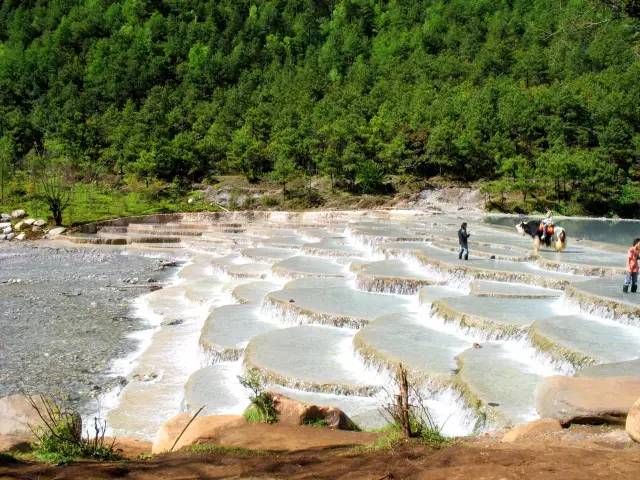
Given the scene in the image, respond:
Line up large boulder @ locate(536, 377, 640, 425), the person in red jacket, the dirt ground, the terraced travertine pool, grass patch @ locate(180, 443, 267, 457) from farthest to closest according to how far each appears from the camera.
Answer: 1. the person in red jacket
2. the terraced travertine pool
3. large boulder @ locate(536, 377, 640, 425)
4. grass patch @ locate(180, 443, 267, 457)
5. the dirt ground

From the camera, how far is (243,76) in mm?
99438

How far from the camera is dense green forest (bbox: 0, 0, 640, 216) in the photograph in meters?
53.3

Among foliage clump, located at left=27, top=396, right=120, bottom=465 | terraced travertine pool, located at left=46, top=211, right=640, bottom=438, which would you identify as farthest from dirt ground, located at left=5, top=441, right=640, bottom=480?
terraced travertine pool, located at left=46, top=211, right=640, bottom=438

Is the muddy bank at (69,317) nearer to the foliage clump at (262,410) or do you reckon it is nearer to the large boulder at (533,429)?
the foliage clump at (262,410)

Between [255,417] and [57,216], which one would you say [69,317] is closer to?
[255,417]

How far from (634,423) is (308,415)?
161 inches

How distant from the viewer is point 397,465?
6.03 metres

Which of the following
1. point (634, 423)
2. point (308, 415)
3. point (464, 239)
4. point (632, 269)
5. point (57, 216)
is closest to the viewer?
A: point (634, 423)

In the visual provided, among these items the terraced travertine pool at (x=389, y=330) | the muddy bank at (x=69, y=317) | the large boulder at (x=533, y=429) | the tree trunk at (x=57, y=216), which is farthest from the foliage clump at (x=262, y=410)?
the tree trunk at (x=57, y=216)

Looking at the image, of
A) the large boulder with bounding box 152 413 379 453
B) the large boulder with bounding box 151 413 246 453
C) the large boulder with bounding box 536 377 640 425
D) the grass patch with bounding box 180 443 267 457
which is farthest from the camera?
the large boulder with bounding box 536 377 640 425

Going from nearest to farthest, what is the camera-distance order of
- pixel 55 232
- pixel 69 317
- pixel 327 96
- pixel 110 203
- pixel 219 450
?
pixel 219 450 → pixel 69 317 → pixel 55 232 → pixel 110 203 → pixel 327 96

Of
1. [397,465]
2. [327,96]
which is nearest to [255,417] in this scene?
[397,465]

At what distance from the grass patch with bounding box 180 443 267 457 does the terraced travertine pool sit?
2.19 m

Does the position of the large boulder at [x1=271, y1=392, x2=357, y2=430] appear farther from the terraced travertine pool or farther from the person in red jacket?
the person in red jacket
